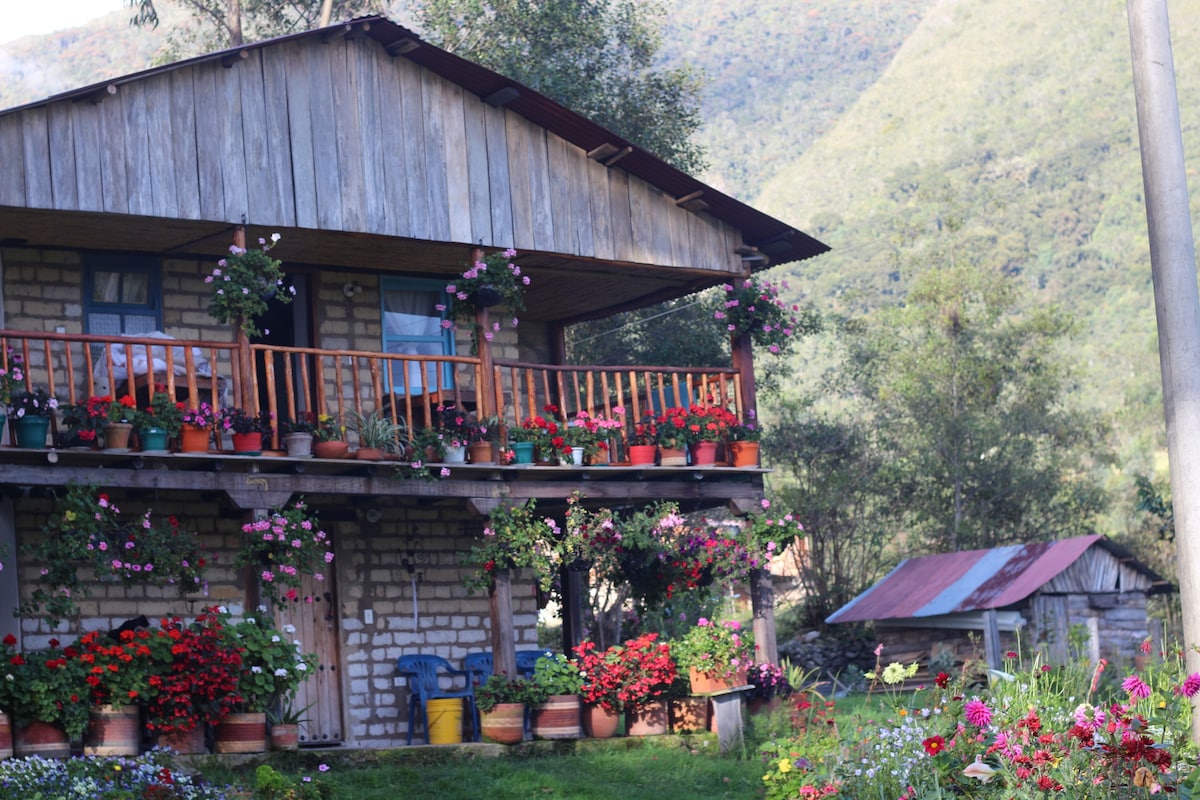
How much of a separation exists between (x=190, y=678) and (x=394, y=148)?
5411mm

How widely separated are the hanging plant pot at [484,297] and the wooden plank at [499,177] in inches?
21.2

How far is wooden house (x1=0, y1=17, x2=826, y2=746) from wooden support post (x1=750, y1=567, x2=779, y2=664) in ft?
2.73

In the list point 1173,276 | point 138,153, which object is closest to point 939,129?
point 138,153

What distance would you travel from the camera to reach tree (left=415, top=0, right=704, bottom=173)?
24.8 m

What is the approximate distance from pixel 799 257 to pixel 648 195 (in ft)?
6.52

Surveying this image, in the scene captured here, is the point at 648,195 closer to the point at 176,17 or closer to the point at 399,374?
the point at 399,374

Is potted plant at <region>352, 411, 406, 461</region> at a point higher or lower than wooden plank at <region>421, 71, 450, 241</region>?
lower

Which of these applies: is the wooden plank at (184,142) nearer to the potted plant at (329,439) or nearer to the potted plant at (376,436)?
the potted plant at (329,439)


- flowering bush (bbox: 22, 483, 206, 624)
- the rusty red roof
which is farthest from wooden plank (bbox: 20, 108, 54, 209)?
the rusty red roof

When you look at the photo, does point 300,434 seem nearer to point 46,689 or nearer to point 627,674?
point 46,689

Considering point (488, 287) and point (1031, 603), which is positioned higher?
point (488, 287)

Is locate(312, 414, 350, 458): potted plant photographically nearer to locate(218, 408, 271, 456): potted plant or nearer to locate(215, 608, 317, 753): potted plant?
locate(218, 408, 271, 456): potted plant

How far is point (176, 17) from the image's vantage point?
250 feet

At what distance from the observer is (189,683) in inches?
485
